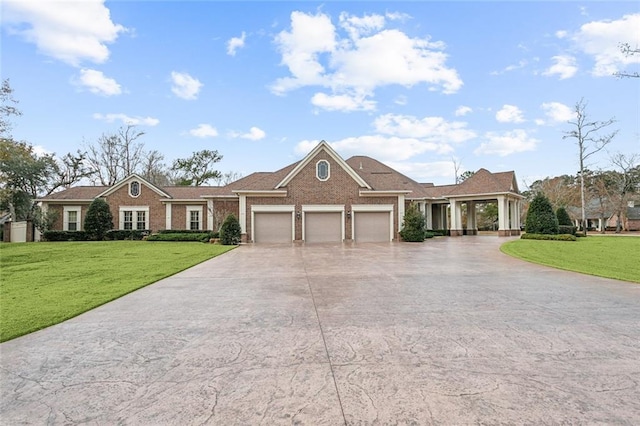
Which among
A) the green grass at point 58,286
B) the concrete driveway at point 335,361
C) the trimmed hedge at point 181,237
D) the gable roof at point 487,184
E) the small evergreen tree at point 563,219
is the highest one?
the gable roof at point 487,184

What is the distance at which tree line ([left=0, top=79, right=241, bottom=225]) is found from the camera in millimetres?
26734

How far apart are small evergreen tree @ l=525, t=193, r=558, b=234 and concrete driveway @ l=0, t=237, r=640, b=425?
698 inches

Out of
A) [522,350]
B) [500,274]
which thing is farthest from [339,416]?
[500,274]

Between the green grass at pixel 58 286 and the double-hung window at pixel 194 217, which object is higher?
the double-hung window at pixel 194 217

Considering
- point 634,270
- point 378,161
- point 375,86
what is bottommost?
point 634,270

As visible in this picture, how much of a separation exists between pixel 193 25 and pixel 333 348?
51.3ft

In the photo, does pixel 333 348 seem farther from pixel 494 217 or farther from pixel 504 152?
pixel 494 217

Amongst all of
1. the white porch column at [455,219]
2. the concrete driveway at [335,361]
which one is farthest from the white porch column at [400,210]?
the concrete driveway at [335,361]

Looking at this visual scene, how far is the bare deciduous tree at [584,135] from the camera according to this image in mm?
29500

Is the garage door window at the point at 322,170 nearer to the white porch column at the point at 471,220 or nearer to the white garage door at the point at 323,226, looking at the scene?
the white garage door at the point at 323,226

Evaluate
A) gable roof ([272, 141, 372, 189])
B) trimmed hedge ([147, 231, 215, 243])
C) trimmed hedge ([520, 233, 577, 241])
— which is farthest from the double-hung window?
trimmed hedge ([520, 233, 577, 241])

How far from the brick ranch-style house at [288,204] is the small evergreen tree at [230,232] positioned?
1.17 meters

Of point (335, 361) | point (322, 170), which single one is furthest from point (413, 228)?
point (335, 361)

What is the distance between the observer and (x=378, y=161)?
32.8 m
